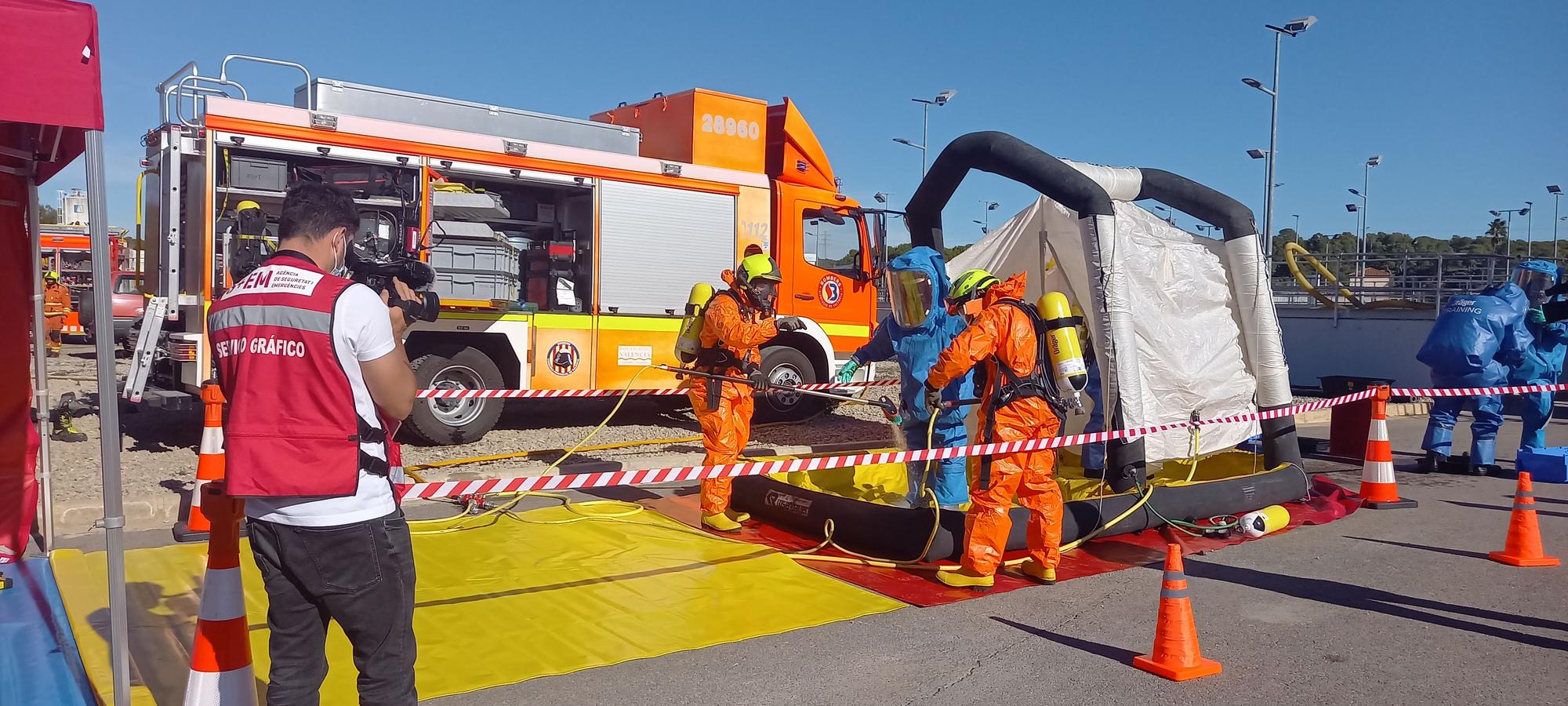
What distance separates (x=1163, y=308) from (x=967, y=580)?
316 centimetres

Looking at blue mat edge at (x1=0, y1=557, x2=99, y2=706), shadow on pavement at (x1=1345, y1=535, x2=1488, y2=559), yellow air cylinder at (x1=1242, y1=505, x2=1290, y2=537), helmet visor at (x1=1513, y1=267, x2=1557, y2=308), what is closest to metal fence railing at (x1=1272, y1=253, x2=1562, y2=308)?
helmet visor at (x1=1513, y1=267, x2=1557, y2=308)

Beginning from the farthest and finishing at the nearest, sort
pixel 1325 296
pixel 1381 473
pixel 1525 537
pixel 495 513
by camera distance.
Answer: pixel 1325 296 < pixel 1381 473 < pixel 495 513 < pixel 1525 537

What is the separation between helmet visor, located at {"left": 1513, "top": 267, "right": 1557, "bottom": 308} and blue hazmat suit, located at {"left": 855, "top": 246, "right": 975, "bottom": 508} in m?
6.67

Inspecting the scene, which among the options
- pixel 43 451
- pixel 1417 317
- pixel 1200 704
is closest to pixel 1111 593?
pixel 1200 704

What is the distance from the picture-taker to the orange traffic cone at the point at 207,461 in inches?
247

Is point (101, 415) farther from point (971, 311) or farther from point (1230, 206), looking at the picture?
point (1230, 206)

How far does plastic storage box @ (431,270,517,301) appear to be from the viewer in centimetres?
952

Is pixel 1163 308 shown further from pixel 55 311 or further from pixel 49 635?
pixel 55 311

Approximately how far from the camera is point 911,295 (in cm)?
689

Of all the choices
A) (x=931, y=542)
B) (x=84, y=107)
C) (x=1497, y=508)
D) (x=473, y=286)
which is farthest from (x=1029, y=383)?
(x=473, y=286)

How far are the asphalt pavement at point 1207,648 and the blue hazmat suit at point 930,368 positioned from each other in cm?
123

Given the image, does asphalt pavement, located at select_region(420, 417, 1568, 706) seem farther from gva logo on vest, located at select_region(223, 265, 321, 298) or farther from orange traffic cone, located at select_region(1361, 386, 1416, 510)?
gva logo on vest, located at select_region(223, 265, 321, 298)

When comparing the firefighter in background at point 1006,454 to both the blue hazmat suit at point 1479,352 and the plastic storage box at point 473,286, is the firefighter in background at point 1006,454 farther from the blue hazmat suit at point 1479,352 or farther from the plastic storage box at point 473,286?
the blue hazmat suit at point 1479,352

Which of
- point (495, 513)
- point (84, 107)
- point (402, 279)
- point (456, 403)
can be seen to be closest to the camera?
point (402, 279)
